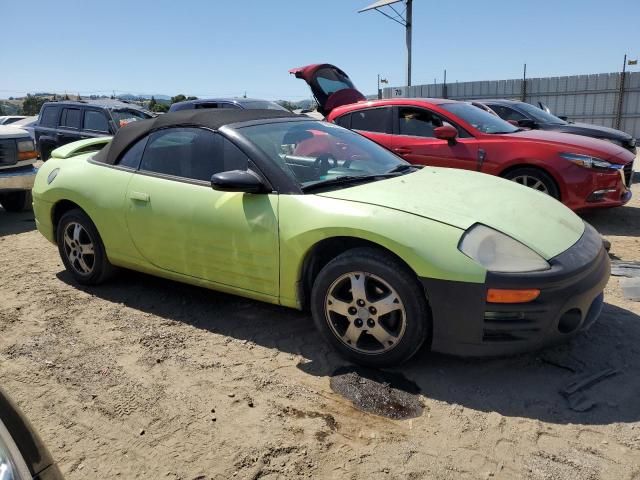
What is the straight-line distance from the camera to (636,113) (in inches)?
712

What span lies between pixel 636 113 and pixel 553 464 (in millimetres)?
19112

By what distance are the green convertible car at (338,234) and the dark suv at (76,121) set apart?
6.52 meters

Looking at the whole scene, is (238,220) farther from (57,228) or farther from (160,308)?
(57,228)

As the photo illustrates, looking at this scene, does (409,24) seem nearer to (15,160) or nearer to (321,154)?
(15,160)

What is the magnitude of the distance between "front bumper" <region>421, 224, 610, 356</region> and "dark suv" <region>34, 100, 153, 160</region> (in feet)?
29.7

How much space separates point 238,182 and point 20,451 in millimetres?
2064

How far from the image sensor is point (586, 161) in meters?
6.07

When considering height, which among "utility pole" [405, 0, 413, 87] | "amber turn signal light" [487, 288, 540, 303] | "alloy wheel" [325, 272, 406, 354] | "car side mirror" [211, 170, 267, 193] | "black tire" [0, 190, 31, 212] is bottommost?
"black tire" [0, 190, 31, 212]

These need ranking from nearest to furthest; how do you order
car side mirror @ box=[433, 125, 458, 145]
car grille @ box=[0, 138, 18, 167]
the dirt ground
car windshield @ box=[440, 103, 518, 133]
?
the dirt ground, car side mirror @ box=[433, 125, 458, 145], car windshield @ box=[440, 103, 518, 133], car grille @ box=[0, 138, 18, 167]

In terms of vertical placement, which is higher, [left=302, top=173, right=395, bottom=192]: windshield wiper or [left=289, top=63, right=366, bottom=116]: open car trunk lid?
[left=289, top=63, right=366, bottom=116]: open car trunk lid

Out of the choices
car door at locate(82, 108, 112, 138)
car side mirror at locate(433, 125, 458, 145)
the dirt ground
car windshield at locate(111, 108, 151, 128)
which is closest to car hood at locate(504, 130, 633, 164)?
car side mirror at locate(433, 125, 458, 145)

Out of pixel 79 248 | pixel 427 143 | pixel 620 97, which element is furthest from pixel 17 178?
pixel 620 97

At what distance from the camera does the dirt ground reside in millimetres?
2371

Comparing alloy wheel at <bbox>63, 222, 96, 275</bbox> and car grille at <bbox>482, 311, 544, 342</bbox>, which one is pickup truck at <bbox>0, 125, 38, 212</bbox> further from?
car grille at <bbox>482, 311, 544, 342</bbox>
